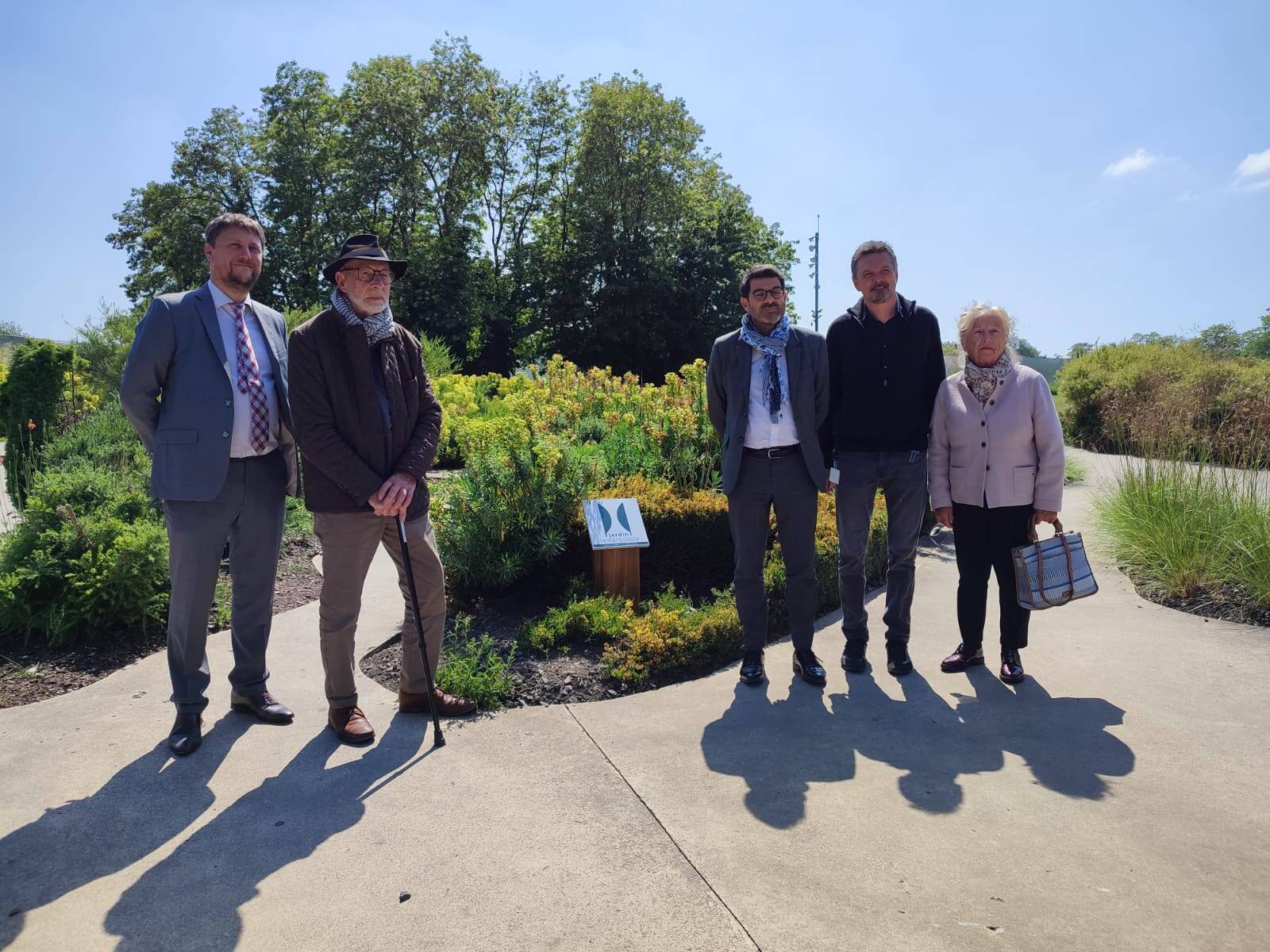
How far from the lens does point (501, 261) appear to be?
36094 mm

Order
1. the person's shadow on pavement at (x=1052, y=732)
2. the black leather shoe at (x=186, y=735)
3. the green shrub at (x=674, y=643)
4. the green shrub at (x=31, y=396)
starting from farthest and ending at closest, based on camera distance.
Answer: the green shrub at (x=31, y=396) → the green shrub at (x=674, y=643) → the black leather shoe at (x=186, y=735) → the person's shadow on pavement at (x=1052, y=732)

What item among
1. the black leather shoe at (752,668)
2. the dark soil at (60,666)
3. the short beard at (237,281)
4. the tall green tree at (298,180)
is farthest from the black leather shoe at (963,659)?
the tall green tree at (298,180)

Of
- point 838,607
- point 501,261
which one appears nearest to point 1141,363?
point 838,607

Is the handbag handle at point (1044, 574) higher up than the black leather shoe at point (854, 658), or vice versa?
the handbag handle at point (1044, 574)

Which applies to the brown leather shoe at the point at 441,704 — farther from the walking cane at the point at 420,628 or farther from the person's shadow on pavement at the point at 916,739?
the person's shadow on pavement at the point at 916,739

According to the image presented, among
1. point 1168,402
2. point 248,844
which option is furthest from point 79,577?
point 1168,402

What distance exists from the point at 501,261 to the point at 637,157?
7.40 m

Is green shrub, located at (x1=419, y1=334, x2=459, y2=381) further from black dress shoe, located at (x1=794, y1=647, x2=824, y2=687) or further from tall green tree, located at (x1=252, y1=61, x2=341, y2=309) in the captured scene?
tall green tree, located at (x1=252, y1=61, x2=341, y2=309)

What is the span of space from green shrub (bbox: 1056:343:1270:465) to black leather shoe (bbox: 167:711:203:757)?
674cm

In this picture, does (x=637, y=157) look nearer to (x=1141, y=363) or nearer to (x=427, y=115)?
(x=427, y=115)

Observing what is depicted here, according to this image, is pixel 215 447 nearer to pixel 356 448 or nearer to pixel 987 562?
pixel 356 448

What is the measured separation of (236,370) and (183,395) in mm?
233

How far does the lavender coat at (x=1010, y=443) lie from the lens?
4172 millimetres

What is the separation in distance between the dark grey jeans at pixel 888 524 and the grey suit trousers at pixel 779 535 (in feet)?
0.74
